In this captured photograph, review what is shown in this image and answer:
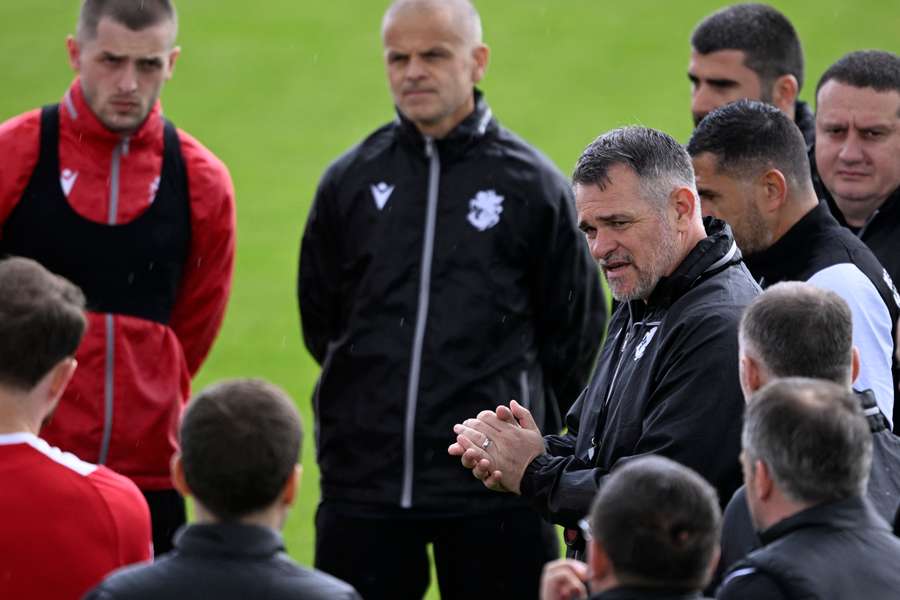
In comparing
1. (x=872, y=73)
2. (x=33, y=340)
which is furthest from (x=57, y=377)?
(x=872, y=73)

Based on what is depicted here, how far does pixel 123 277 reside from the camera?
5719 millimetres

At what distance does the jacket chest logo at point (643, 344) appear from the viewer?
422 cm

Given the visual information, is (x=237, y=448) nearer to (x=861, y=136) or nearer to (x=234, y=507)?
(x=234, y=507)

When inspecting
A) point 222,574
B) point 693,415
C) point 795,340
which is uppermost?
point 795,340

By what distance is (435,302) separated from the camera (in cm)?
579

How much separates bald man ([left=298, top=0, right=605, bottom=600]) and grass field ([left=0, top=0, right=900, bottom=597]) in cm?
533

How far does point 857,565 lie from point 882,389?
1361mm

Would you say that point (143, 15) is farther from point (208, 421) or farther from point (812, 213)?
point (208, 421)

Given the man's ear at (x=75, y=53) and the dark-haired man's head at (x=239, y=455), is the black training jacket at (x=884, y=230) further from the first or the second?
the dark-haired man's head at (x=239, y=455)

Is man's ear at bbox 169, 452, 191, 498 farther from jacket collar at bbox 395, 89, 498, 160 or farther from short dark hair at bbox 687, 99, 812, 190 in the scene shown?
jacket collar at bbox 395, 89, 498, 160

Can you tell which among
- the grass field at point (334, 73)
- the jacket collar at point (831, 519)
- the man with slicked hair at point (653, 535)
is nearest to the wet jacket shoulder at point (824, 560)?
the jacket collar at point (831, 519)

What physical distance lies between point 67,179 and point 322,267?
97cm

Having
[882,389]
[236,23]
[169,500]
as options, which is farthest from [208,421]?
[236,23]

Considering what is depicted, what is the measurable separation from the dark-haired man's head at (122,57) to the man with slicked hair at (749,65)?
84.2 inches
